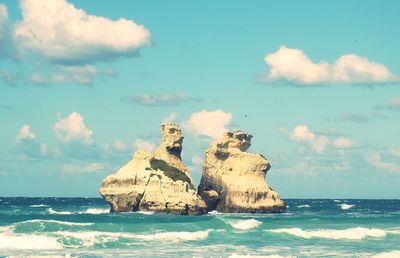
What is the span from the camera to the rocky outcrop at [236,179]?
3305 inches

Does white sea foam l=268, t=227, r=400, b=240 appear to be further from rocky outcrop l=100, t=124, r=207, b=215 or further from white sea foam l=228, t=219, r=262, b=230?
rocky outcrop l=100, t=124, r=207, b=215

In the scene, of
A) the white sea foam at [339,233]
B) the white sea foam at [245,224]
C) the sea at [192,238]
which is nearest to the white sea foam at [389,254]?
the sea at [192,238]

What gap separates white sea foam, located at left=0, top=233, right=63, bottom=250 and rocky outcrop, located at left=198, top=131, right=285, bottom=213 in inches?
1252

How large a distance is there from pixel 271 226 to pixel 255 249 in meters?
18.1

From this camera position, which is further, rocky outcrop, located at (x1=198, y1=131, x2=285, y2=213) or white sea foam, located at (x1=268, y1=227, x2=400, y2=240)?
rocky outcrop, located at (x1=198, y1=131, x2=285, y2=213)

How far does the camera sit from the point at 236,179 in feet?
276

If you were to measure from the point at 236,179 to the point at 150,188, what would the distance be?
9.72 meters

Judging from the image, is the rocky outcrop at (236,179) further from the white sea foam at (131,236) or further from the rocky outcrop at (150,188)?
the white sea foam at (131,236)

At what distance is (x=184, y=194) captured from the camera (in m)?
80.4

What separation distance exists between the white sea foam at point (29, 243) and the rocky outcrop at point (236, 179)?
104 feet

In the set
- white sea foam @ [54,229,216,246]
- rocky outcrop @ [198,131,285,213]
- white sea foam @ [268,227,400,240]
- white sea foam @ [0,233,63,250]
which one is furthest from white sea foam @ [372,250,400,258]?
rocky outcrop @ [198,131,285,213]

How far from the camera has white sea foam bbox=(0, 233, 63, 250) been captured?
52.4m

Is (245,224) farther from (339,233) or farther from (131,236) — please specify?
(131,236)

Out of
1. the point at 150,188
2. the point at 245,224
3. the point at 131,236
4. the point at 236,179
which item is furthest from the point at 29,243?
the point at 236,179
